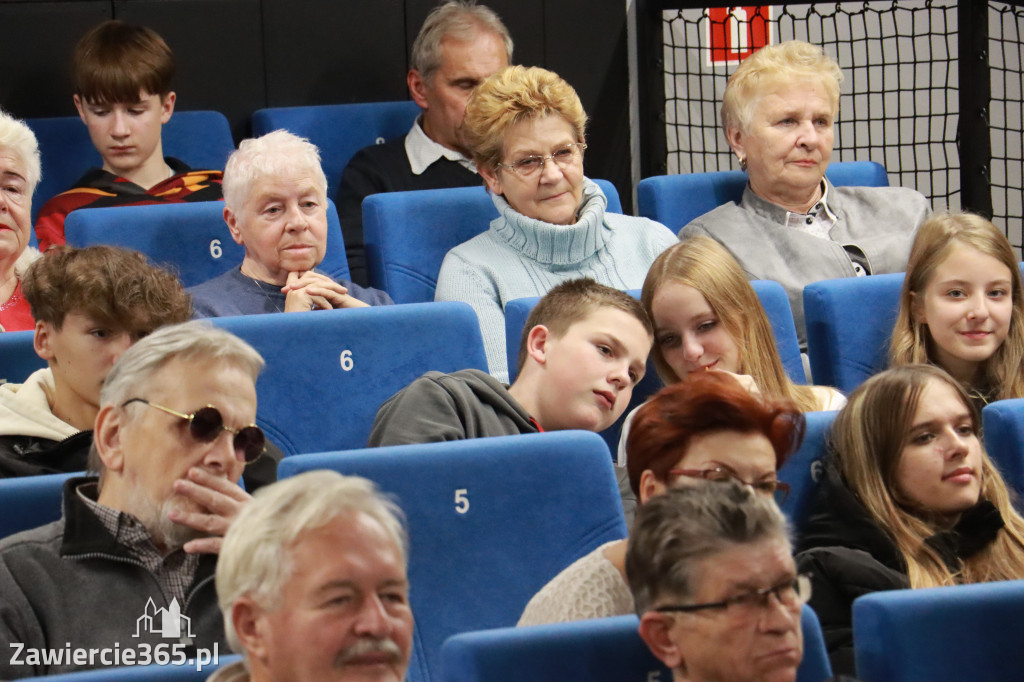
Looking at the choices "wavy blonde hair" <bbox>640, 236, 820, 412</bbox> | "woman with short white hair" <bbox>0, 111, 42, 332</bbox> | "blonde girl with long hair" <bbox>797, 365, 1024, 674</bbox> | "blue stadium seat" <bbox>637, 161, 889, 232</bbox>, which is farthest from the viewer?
"blue stadium seat" <bbox>637, 161, 889, 232</bbox>

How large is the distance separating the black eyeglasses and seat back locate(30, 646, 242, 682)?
394mm

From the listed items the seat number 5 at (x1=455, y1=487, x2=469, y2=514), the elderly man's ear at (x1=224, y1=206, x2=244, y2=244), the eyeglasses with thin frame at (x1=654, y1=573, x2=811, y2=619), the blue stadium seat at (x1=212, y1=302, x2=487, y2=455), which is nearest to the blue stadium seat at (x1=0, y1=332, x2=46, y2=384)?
the blue stadium seat at (x1=212, y1=302, x2=487, y2=455)

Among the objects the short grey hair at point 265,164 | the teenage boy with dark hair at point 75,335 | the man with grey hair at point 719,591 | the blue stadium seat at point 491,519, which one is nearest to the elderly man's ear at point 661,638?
the man with grey hair at point 719,591

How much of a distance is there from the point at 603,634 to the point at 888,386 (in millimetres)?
834

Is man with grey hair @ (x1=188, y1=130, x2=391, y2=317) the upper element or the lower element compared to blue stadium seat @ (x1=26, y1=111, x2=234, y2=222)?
lower

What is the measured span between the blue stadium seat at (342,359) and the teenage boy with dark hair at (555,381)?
0.14m

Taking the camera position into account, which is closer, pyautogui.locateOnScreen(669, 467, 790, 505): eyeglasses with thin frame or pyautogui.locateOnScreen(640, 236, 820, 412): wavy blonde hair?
pyautogui.locateOnScreen(669, 467, 790, 505): eyeglasses with thin frame

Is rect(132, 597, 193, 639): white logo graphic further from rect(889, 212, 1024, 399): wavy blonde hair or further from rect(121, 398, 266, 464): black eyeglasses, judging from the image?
rect(889, 212, 1024, 399): wavy blonde hair

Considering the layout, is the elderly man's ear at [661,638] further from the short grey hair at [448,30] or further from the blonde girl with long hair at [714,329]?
the short grey hair at [448,30]

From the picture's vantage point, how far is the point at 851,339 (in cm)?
252

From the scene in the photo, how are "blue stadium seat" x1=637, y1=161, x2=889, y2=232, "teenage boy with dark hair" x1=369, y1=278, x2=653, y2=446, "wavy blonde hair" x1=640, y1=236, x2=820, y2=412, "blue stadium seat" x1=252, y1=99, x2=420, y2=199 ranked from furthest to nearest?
1. "blue stadium seat" x1=252, y1=99, x2=420, y2=199
2. "blue stadium seat" x1=637, y1=161, x2=889, y2=232
3. "wavy blonde hair" x1=640, y1=236, x2=820, y2=412
4. "teenage boy with dark hair" x1=369, y1=278, x2=653, y2=446

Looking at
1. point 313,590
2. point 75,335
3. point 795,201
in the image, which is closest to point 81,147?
point 75,335

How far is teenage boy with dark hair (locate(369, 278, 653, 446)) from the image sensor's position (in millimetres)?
1999

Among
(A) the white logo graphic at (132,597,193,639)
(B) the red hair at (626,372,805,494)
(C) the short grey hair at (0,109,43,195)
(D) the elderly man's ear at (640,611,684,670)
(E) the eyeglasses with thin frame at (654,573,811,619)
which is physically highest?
(C) the short grey hair at (0,109,43,195)
